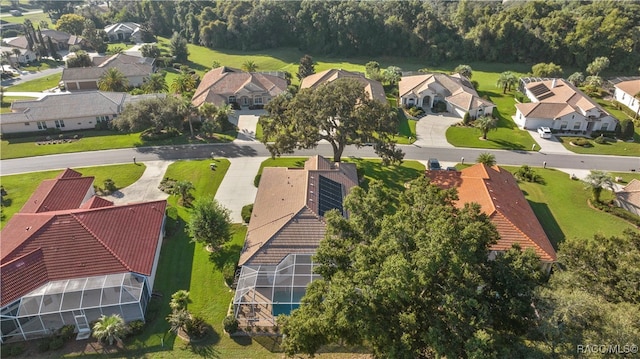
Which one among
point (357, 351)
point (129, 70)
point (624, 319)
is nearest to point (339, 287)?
point (357, 351)

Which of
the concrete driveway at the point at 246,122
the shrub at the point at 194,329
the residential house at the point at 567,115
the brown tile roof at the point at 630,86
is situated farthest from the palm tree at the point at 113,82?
the brown tile roof at the point at 630,86

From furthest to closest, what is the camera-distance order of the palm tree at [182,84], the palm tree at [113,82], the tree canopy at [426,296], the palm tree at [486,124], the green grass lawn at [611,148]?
the palm tree at [182,84], the palm tree at [113,82], the palm tree at [486,124], the green grass lawn at [611,148], the tree canopy at [426,296]

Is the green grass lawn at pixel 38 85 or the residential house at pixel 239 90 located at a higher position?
the residential house at pixel 239 90

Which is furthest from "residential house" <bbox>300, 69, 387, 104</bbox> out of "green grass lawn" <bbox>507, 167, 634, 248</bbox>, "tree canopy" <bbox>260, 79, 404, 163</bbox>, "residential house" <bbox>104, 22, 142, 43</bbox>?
"residential house" <bbox>104, 22, 142, 43</bbox>

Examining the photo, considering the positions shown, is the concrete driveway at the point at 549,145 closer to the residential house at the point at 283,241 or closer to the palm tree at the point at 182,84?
the residential house at the point at 283,241

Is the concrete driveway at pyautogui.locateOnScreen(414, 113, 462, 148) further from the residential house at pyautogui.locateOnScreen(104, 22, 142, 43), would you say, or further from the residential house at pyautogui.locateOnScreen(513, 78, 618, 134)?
the residential house at pyautogui.locateOnScreen(104, 22, 142, 43)

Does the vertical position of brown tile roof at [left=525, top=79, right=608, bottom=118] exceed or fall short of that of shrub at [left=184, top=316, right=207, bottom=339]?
it exceeds it
